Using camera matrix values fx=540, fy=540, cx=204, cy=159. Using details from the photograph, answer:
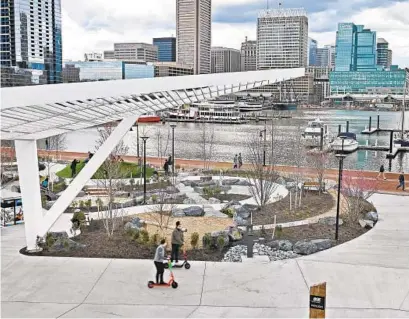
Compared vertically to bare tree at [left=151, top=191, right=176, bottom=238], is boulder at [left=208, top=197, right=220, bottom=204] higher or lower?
lower

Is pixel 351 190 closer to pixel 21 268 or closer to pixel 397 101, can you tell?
pixel 21 268

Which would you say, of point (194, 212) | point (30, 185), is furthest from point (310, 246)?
point (30, 185)

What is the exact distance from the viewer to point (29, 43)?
132m

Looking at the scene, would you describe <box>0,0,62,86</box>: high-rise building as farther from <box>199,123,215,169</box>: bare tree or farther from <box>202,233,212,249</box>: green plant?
<box>202,233,212,249</box>: green plant

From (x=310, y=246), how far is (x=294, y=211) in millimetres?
4885

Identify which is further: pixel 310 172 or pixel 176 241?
pixel 310 172

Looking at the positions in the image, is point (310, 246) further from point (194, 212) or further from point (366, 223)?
point (194, 212)

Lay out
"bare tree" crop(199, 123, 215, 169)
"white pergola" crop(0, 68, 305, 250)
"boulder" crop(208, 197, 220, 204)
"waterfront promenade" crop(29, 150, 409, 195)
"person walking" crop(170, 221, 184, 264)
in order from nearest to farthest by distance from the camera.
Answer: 1. "white pergola" crop(0, 68, 305, 250)
2. "person walking" crop(170, 221, 184, 264)
3. "boulder" crop(208, 197, 220, 204)
4. "waterfront promenade" crop(29, 150, 409, 195)
5. "bare tree" crop(199, 123, 215, 169)

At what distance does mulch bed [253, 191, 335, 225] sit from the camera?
16.9m

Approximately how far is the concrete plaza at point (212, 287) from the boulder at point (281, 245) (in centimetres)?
75

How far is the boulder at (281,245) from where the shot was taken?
13.2m

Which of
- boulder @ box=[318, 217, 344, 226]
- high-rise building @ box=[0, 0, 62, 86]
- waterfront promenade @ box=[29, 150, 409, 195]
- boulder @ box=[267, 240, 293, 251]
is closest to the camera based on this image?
boulder @ box=[267, 240, 293, 251]

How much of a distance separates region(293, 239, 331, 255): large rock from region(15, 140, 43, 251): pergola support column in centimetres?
626

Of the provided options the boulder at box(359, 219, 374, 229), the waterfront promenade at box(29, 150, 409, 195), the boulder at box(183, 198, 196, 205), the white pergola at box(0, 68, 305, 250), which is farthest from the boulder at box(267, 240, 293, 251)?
the waterfront promenade at box(29, 150, 409, 195)
